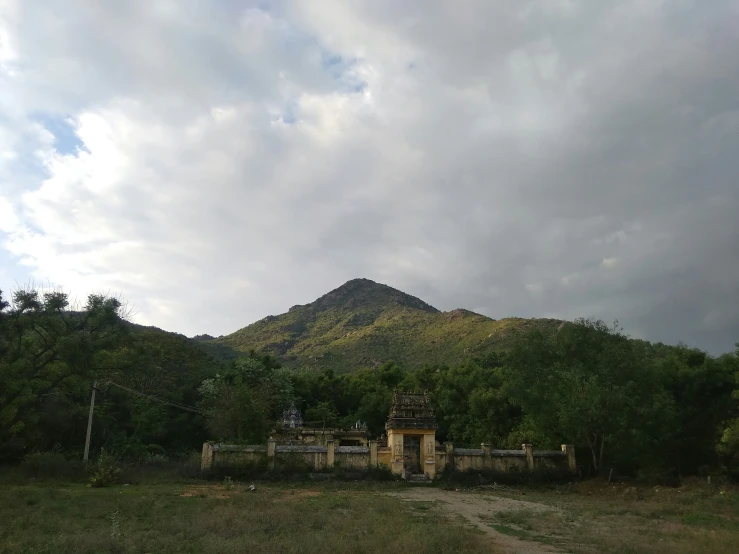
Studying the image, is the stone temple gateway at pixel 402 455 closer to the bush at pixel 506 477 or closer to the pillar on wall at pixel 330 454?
the pillar on wall at pixel 330 454

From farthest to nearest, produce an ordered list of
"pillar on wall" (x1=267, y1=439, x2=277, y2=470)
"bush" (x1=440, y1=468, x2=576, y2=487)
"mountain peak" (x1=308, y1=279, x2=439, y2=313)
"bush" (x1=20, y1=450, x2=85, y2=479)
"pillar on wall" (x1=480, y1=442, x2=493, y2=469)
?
"mountain peak" (x1=308, y1=279, x2=439, y2=313) → "pillar on wall" (x1=480, y1=442, x2=493, y2=469) → "bush" (x1=440, y1=468, x2=576, y2=487) → "pillar on wall" (x1=267, y1=439, x2=277, y2=470) → "bush" (x1=20, y1=450, x2=85, y2=479)

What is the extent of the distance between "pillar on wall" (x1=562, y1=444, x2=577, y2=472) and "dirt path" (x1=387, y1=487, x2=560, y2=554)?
703 cm

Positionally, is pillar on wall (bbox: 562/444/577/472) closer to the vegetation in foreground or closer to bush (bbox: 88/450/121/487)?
the vegetation in foreground

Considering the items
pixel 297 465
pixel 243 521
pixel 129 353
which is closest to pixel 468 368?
pixel 297 465

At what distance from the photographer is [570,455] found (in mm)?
25953

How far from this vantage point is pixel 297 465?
24.4m

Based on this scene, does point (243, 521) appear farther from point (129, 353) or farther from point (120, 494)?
point (129, 353)

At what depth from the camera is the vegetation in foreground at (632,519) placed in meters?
10.2

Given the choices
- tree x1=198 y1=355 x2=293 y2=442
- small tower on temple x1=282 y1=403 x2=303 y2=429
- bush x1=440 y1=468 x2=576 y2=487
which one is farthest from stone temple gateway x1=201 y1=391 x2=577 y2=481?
small tower on temple x1=282 y1=403 x2=303 y2=429

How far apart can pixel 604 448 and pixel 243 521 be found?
1854 centimetres

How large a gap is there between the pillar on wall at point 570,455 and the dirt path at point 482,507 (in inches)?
277

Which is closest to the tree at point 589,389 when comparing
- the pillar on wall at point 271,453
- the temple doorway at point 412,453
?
the temple doorway at point 412,453

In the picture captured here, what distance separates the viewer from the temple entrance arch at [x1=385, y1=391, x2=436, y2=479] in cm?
2569

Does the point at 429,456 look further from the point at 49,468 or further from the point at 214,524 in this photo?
the point at 49,468
